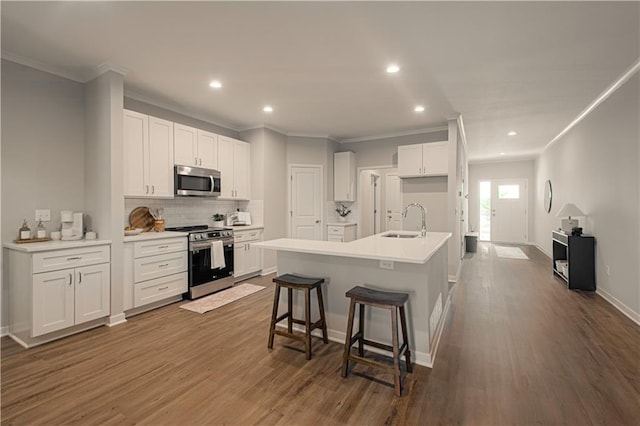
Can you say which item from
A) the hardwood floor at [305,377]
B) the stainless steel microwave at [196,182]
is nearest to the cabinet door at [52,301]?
the hardwood floor at [305,377]

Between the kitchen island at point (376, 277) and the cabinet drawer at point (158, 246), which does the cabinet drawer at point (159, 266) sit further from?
the kitchen island at point (376, 277)

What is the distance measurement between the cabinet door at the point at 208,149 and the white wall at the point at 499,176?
868 cm

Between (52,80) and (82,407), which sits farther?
(52,80)

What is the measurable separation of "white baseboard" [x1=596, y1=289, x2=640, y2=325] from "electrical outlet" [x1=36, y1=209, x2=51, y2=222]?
638cm

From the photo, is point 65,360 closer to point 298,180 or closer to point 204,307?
point 204,307

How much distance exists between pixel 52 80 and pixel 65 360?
9.36ft

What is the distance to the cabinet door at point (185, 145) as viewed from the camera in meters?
4.23

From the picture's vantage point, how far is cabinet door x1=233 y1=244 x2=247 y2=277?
4.84 m

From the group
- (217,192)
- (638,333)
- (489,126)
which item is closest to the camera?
(638,333)

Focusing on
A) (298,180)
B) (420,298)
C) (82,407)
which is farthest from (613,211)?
(82,407)

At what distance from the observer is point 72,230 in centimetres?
324

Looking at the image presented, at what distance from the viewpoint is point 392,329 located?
7.12ft

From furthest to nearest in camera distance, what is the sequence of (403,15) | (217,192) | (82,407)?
(217,192) → (403,15) → (82,407)

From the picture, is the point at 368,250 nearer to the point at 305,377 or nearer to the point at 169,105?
the point at 305,377
